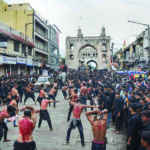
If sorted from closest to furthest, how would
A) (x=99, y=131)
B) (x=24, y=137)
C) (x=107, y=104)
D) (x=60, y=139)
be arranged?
(x=24, y=137)
(x=99, y=131)
(x=60, y=139)
(x=107, y=104)

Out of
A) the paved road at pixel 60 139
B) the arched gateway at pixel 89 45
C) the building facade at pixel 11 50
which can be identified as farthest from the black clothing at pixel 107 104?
Answer: the arched gateway at pixel 89 45

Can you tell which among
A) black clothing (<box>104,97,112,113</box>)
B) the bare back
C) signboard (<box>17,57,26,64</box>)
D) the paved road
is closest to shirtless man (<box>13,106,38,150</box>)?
the bare back

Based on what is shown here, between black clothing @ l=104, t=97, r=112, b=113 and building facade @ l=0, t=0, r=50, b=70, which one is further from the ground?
building facade @ l=0, t=0, r=50, b=70

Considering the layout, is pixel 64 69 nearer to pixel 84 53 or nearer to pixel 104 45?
pixel 104 45

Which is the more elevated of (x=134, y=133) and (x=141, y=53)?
(x=141, y=53)

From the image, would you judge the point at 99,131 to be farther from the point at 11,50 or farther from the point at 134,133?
the point at 11,50

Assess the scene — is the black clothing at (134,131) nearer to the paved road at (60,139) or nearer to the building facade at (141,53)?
the paved road at (60,139)

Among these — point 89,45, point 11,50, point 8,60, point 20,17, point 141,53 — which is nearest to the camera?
point 8,60

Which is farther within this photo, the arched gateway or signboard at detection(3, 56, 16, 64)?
the arched gateway

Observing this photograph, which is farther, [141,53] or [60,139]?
[141,53]

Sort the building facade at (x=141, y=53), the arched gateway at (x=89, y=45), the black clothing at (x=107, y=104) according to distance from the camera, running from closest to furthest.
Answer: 1. the black clothing at (x=107, y=104)
2. the building facade at (x=141, y=53)
3. the arched gateway at (x=89, y=45)

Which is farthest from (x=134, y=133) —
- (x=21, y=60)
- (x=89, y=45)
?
(x=89, y=45)

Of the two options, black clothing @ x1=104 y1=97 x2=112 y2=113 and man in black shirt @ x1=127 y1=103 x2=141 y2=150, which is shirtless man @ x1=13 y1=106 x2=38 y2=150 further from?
black clothing @ x1=104 y1=97 x2=112 y2=113

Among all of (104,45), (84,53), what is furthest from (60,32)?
(84,53)
